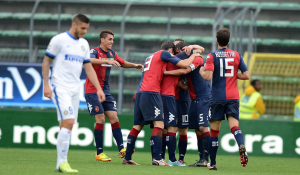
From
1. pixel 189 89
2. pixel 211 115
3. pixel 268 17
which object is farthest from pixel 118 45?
pixel 211 115

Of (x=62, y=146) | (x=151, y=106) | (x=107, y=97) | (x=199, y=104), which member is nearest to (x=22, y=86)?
(x=107, y=97)

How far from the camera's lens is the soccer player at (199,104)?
8602mm

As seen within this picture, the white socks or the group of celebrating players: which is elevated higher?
the group of celebrating players

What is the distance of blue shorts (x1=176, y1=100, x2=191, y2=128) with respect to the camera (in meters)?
8.88

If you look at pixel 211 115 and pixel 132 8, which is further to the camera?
pixel 132 8

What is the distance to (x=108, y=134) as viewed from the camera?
12.8 meters

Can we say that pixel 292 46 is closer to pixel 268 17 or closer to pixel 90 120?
pixel 268 17

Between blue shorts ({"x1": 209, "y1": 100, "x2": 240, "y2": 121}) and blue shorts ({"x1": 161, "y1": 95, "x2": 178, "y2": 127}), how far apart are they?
0.96 m

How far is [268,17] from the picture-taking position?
14672 mm

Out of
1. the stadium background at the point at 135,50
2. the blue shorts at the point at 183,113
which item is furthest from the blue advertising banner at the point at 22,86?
the blue shorts at the point at 183,113

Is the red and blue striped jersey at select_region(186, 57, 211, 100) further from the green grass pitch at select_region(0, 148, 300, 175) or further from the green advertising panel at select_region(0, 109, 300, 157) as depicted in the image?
the green advertising panel at select_region(0, 109, 300, 157)

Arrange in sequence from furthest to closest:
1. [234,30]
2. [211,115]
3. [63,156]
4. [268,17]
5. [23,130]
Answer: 1. [268,17]
2. [234,30]
3. [23,130]
4. [211,115]
5. [63,156]

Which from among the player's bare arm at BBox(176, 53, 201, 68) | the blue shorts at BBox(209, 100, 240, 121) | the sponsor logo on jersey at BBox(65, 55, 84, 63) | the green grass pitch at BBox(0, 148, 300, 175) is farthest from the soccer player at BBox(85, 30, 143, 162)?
the sponsor logo on jersey at BBox(65, 55, 84, 63)

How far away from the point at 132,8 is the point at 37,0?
8.42ft
